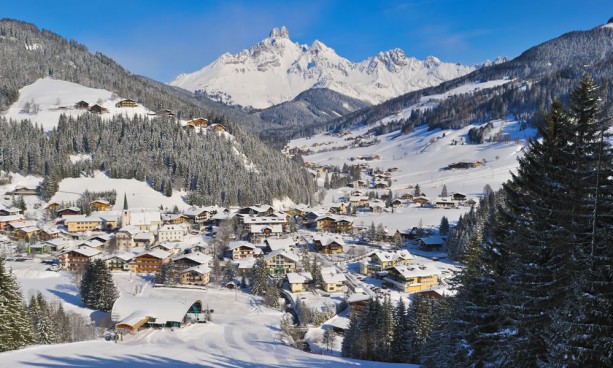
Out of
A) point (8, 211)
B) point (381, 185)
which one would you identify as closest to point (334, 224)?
point (381, 185)

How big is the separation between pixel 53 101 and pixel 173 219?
233ft

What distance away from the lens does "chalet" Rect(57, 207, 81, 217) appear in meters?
82.5

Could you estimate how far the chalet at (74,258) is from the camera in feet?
197

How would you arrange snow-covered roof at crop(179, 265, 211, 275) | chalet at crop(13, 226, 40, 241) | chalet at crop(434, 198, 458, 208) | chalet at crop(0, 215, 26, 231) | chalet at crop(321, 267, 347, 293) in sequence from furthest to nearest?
chalet at crop(434, 198, 458, 208), chalet at crop(0, 215, 26, 231), chalet at crop(13, 226, 40, 241), snow-covered roof at crop(179, 265, 211, 275), chalet at crop(321, 267, 347, 293)

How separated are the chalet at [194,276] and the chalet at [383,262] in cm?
2351

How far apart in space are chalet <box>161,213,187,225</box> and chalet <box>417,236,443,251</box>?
48.7 meters

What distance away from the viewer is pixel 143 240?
72.4m

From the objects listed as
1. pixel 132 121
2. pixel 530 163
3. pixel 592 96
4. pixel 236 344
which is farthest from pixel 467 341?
pixel 132 121

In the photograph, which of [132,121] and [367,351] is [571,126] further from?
[132,121]

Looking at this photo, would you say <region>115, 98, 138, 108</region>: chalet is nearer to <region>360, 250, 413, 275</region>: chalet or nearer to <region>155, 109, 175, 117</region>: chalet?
<region>155, 109, 175, 117</region>: chalet

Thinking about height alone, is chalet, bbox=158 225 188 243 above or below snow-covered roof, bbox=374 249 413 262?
above

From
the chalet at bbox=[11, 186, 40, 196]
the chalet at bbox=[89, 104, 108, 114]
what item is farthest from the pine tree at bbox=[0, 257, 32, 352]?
the chalet at bbox=[89, 104, 108, 114]

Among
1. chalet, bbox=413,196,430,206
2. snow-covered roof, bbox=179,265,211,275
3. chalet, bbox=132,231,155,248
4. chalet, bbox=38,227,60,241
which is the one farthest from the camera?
chalet, bbox=413,196,430,206

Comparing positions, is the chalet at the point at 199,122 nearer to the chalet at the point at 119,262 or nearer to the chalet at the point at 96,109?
the chalet at the point at 96,109
